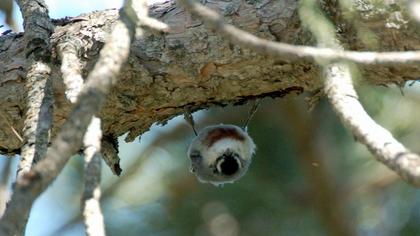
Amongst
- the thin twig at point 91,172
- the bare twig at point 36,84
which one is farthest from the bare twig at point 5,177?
the thin twig at point 91,172

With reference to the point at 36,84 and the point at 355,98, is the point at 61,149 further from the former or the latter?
the point at 36,84

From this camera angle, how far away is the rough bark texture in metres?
1.39

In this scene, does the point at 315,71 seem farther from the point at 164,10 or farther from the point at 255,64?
the point at 164,10

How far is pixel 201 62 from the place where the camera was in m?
1.46

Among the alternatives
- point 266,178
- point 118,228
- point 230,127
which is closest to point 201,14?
point 230,127

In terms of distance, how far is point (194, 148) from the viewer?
1.68 metres

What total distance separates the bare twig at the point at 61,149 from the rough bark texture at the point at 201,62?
564 millimetres

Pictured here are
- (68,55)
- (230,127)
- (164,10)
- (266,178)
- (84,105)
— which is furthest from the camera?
(266,178)

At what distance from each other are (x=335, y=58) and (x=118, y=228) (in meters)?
2.13

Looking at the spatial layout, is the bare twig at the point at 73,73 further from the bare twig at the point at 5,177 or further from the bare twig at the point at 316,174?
the bare twig at the point at 316,174

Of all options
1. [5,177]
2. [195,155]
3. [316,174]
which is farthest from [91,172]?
[316,174]

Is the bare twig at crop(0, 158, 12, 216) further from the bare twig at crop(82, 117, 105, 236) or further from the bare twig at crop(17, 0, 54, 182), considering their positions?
the bare twig at crop(82, 117, 105, 236)

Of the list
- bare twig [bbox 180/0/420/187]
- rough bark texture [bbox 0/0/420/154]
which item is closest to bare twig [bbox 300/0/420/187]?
bare twig [bbox 180/0/420/187]

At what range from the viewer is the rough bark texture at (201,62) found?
1.39 meters
